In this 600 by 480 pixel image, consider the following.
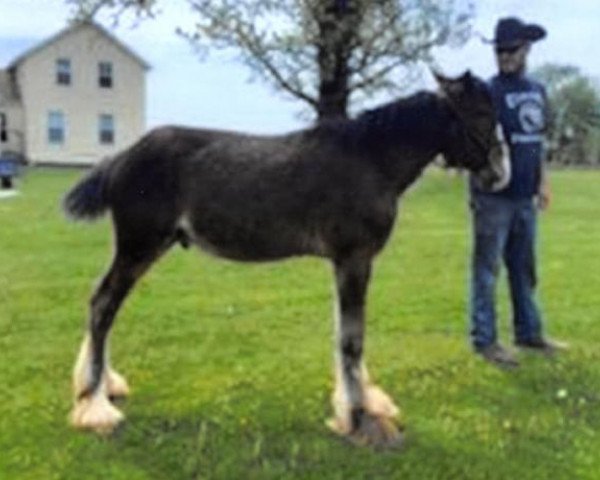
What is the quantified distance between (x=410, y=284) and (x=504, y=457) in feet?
22.1

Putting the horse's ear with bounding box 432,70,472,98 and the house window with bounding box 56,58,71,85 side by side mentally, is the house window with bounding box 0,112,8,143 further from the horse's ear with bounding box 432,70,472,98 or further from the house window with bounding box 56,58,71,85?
the horse's ear with bounding box 432,70,472,98

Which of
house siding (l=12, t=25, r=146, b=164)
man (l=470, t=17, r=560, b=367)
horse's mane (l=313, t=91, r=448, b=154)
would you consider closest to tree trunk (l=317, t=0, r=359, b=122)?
house siding (l=12, t=25, r=146, b=164)

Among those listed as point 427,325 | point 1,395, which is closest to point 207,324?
point 427,325

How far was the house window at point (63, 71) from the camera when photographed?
57.2m

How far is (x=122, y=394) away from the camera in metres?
7.78

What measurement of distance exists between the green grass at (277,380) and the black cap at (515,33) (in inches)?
43.1

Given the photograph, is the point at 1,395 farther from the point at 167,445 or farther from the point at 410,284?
the point at 410,284

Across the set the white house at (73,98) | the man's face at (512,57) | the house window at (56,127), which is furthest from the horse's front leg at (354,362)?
the house window at (56,127)

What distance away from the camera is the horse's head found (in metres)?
7.09

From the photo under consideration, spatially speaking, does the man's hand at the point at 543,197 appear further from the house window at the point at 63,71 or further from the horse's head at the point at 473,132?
the house window at the point at 63,71

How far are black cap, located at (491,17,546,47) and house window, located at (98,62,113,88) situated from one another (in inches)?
2025

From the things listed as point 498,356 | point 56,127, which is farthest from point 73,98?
point 498,356

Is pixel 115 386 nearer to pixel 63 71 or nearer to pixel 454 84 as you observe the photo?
pixel 454 84

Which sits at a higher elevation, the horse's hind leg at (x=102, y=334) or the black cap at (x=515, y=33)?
the black cap at (x=515, y=33)
